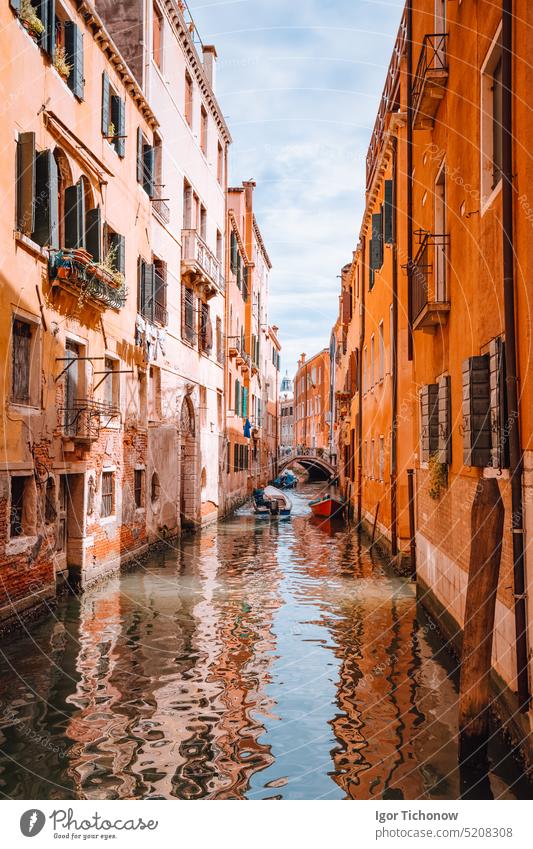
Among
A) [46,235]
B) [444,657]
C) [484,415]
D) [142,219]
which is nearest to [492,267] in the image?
[484,415]

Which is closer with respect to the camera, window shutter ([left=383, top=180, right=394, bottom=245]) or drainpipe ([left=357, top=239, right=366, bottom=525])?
window shutter ([left=383, top=180, right=394, bottom=245])

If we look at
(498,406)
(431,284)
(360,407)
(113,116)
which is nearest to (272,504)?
(360,407)

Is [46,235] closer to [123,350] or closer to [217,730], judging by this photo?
[123,350]

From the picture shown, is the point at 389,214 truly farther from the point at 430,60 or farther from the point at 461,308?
the point at 461,308

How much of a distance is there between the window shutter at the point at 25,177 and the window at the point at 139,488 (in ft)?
23.5

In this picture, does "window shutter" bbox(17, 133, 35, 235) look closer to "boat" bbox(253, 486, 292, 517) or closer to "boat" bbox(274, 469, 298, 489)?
→ "boat" bbox(253, 486, 292, 517)

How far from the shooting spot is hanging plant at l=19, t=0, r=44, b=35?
31.4 feet

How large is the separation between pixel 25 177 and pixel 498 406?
21.5 feet

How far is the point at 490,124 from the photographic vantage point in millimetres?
6770

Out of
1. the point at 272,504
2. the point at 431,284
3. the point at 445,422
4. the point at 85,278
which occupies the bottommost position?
the point at 272,504

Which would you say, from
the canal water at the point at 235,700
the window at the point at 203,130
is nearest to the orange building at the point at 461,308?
the canal water at the point at 235,700

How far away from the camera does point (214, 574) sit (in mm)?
14531

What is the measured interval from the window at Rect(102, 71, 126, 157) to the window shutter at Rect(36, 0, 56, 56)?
2.51m

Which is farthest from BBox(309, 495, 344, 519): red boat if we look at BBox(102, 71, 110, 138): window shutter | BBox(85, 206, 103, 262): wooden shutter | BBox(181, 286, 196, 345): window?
BBox(102, 71, 110, 138): window shutter
